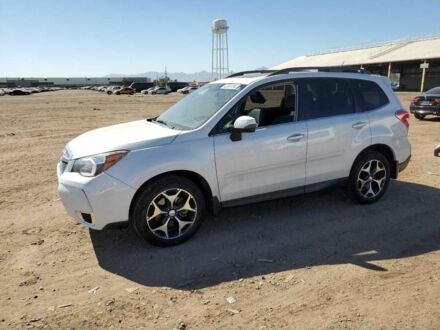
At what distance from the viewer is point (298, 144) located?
490 cm

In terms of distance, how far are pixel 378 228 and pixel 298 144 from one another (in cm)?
142

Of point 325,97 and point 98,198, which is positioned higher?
point 325,97

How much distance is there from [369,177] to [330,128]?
1.03 m

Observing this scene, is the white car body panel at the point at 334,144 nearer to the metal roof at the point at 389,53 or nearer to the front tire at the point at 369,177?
the front tire at the point at 369,177

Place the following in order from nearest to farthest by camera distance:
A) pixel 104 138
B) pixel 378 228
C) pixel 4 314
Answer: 1. pixel 4 314
2. pixel 104 138
3. pixel 378 228

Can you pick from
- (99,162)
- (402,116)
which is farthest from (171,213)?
(402,116)

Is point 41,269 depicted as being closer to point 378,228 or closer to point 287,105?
Answer: point 287,105

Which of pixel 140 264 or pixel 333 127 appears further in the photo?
pixel 333 127

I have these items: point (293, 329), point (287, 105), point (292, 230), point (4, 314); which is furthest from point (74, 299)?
point (287, 105)

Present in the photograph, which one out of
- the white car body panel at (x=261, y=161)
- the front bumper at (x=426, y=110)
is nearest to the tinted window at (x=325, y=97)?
the white car body panel at (x=261, y=161)

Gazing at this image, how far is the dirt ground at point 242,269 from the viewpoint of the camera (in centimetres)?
318

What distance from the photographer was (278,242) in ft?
14.8

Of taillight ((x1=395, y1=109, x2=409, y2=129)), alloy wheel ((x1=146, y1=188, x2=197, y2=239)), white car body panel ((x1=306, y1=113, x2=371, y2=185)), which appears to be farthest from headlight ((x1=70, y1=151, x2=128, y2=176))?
taillight ((x1=395, y1=109, x2=409, y2=129))

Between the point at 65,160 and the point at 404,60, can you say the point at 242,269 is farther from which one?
the point at 404,60
